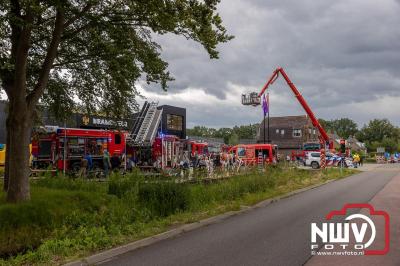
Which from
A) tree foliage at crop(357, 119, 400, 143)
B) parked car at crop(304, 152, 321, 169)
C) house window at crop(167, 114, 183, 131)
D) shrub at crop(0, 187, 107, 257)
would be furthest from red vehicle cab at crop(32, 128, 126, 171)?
tree foliage at crop(357, 119, 400, 143)

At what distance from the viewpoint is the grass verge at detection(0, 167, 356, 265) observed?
9.03m

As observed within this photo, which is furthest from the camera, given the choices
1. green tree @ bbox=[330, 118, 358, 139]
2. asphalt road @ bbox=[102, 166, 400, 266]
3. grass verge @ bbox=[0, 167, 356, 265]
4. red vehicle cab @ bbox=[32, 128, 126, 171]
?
green tree @ bbox=[330, 118, 358, 139]

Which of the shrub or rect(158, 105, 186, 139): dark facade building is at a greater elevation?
rect(158, 105, 186, 139): dark facade building

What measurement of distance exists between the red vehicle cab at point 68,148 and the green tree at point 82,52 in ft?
37.4

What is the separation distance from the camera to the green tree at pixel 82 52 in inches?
412

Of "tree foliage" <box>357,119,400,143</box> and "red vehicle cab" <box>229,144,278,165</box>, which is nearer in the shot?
"red vehicle cab" <box>229,144,278,165</box>

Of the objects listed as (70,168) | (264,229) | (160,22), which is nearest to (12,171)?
(160,22)

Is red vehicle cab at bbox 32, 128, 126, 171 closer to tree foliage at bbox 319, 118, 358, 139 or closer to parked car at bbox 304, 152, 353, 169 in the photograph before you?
parked car at bbox 304, 152, 353, 169

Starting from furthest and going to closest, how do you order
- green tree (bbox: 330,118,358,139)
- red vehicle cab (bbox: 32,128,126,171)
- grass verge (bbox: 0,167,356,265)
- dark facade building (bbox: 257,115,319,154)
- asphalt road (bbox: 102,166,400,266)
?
green tree (bbox: 330,118,358,139) < dark facade building (bbox: 257,115,319,154) < red vehicle cab (bbox: 32,128,126,171) < grass verge (bbox: 0,167,356,265) < asphalt road (bbox: 102,166,400,266)

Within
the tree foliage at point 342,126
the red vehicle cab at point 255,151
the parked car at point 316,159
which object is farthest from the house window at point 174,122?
the tree foliage at point 342,126

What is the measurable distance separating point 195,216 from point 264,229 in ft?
7.94

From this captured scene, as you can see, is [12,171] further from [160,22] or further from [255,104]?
[255,104]

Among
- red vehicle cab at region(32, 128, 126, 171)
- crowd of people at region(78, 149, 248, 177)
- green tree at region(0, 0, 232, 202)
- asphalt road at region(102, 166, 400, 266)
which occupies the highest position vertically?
green tree at region(0, 0, 232, 202)

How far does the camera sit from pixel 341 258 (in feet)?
26.5
